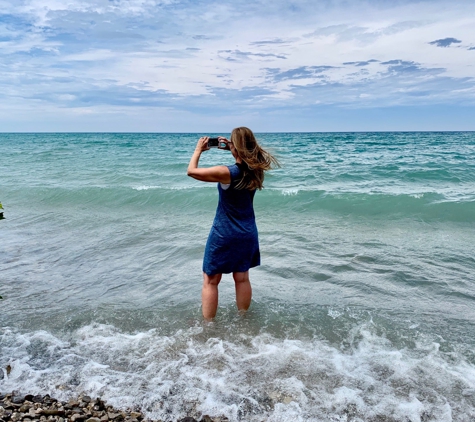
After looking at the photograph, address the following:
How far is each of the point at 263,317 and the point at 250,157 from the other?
1.98 m

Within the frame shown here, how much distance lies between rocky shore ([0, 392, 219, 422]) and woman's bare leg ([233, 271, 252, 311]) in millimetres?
1672

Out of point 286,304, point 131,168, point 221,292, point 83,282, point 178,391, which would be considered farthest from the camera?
point 131,168

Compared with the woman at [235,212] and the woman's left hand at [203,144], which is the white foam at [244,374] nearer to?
the woman at [235,212]

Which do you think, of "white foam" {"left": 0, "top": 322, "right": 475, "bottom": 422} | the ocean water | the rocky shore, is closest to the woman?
the ocean water

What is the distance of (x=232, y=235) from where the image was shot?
4.48 meters

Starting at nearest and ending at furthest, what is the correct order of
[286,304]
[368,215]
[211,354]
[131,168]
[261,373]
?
[261,373], [211,354], [286,304], [368,215], [131,168]

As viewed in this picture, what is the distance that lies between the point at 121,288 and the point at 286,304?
90.5 inches

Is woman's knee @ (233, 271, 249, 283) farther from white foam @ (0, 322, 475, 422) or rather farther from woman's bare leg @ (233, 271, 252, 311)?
white foam @ (0, 322, 475, 422)

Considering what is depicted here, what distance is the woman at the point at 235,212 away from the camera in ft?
13.6

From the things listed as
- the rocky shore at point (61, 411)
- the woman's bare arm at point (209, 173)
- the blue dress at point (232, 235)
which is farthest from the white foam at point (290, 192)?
the rocky shore at point (61, 411)

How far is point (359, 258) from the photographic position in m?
7.16

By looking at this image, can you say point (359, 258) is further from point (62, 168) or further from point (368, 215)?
point (62, 168)

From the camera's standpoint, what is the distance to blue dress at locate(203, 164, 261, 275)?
4.42 m

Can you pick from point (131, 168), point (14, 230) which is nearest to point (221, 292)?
point (14, 230)
